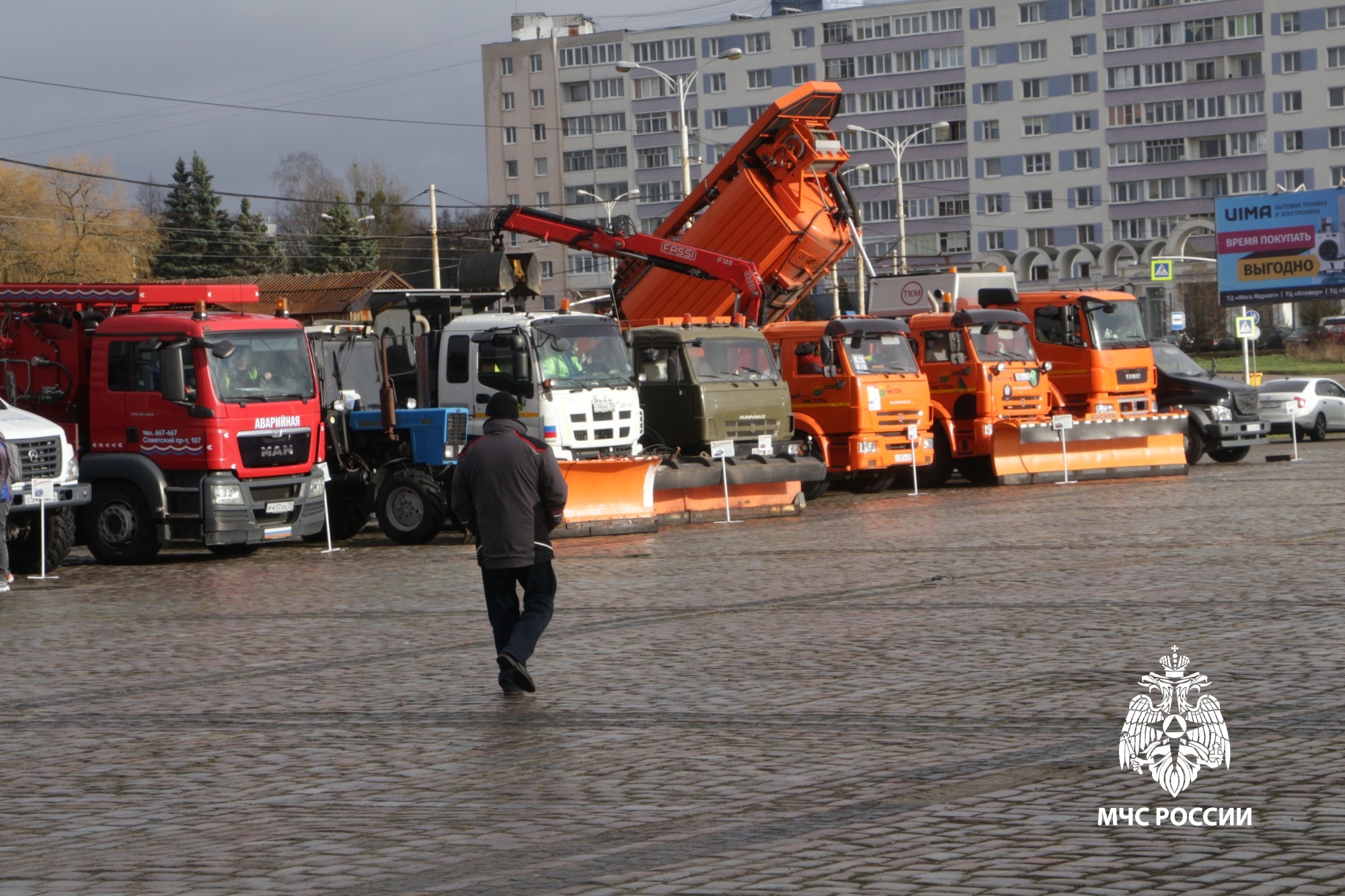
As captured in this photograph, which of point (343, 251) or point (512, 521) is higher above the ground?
point (343, 251)

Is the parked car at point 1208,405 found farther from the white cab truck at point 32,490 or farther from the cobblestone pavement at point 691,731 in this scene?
the white cab truck at point 32,490

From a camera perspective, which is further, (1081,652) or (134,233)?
(134,233)

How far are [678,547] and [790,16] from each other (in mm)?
96787

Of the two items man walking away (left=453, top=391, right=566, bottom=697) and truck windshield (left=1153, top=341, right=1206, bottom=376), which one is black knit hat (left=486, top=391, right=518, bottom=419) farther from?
truck windshield (left=1153, top=341, right=1206, bottom=376)

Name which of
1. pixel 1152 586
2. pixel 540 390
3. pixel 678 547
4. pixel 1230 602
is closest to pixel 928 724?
pixel 1230 602

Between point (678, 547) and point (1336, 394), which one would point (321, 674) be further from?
point (1336, 394)

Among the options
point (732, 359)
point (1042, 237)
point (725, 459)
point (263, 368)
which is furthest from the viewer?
point (1042, 237)

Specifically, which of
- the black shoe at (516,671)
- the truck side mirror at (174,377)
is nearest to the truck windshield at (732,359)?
the truck side mirror at (174,377)

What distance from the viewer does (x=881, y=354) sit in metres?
27.6

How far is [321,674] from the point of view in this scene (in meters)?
11.1

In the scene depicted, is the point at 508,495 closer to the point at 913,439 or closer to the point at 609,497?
the point at 609,497

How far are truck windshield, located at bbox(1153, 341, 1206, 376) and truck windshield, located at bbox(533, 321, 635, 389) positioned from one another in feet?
45.3

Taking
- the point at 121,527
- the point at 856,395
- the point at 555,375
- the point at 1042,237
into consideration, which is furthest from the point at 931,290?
the point at 1042,237

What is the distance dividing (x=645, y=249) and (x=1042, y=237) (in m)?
83.3
